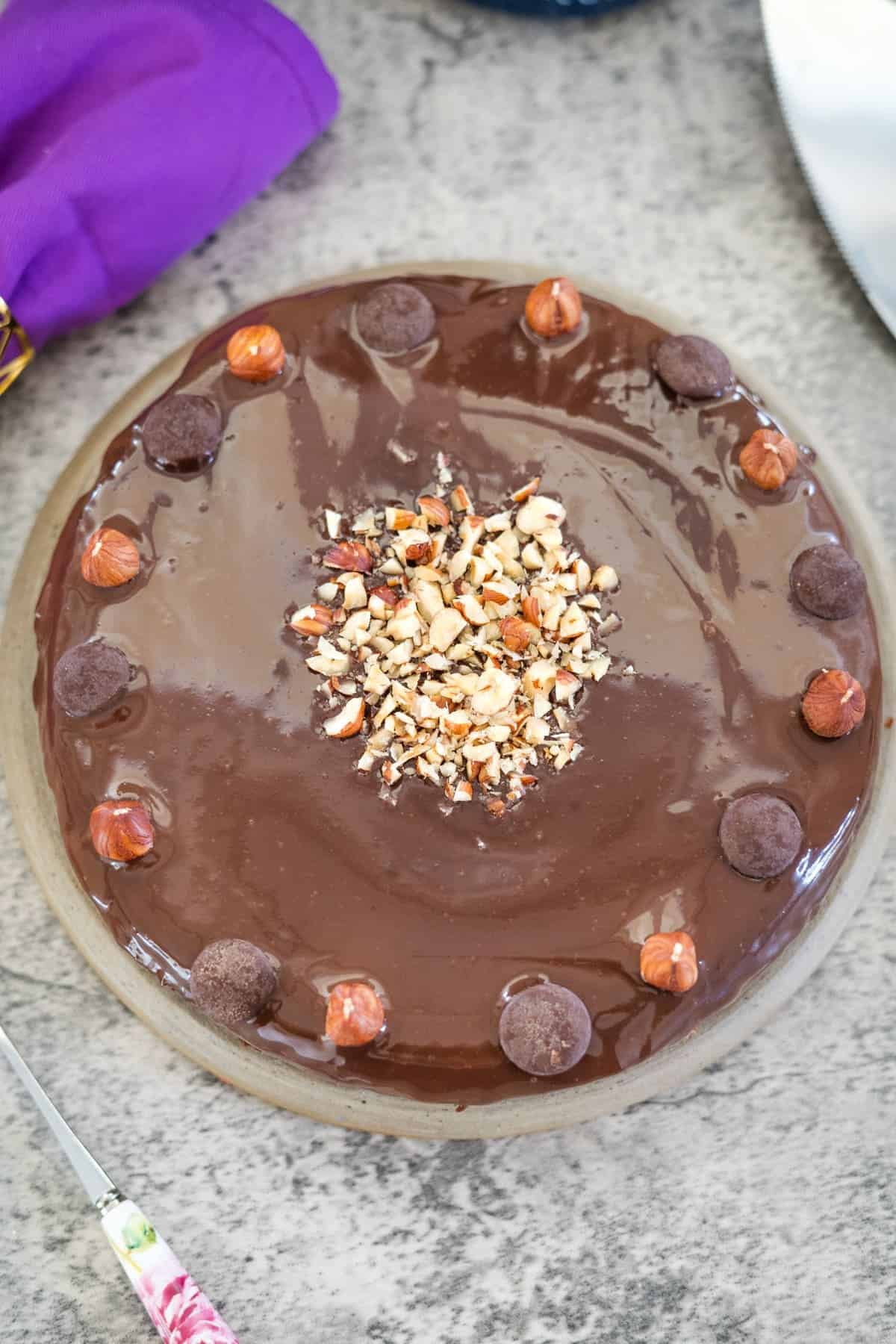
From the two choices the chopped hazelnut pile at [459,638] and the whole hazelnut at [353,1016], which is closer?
the whole hazelnut at [353,1016]

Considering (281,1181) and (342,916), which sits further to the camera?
(281,1181)

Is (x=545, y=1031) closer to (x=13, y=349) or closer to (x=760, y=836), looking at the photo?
(x=760, y=836)

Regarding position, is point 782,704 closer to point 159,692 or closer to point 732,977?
point 732,977

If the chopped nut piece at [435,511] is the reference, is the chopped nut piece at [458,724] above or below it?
below

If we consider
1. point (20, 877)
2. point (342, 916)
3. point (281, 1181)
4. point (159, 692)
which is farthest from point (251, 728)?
point (281, 1181)

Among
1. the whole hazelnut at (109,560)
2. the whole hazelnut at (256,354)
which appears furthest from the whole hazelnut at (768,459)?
the whole hazelnut at (109,560)

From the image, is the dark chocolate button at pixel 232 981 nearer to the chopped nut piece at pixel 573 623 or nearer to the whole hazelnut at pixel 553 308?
the chopped nut piece at pixel 573 623
